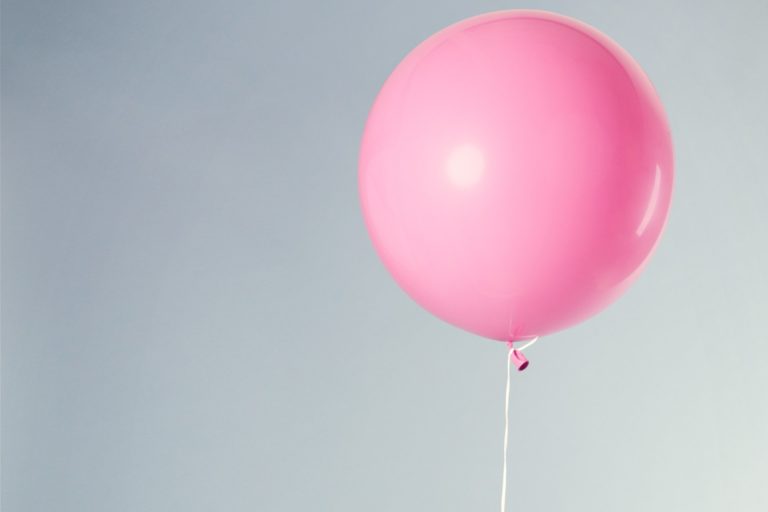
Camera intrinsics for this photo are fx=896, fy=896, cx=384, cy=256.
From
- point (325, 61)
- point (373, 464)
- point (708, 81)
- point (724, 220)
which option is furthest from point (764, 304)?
point (325, 61)

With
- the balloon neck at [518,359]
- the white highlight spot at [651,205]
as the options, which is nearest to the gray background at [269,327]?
the balloon neck at [518,359]

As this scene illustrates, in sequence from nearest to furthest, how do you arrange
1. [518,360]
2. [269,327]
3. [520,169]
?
1. [520,169]
2. [518,360]
3. [269,327]

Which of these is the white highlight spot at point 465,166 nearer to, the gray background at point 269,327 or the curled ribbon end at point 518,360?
the curled ribbon end at point 518,360

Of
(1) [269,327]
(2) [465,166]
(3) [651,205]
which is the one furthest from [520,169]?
(1) [269,327]

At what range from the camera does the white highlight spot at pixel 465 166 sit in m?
0.98

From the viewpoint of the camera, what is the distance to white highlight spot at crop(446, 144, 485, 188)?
978mm

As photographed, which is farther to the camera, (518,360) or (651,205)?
(518,360)

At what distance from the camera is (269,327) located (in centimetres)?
171

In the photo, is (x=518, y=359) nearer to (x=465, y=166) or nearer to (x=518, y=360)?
(x=518, y=360)

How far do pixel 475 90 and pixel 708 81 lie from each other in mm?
1101

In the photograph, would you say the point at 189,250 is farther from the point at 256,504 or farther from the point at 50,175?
the point at 256,504

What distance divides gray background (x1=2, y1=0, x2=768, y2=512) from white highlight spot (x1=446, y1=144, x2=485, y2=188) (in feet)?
2.55

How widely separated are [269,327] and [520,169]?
33.8 inches

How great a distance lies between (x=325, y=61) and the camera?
70.3 inches
